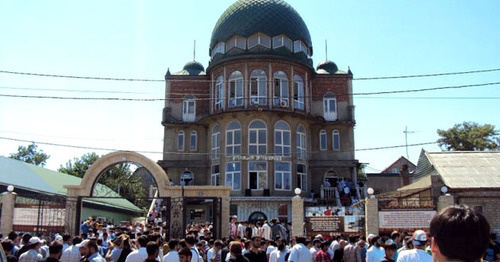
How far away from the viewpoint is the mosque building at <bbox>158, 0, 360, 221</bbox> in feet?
109

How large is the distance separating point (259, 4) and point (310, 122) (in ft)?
31.4

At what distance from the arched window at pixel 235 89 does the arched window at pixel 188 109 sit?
4.77 m

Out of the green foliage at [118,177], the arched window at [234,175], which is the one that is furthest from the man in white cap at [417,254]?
the green foliage at [118,177]

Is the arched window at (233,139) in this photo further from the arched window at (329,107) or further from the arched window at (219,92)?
the arched window at (329,107)

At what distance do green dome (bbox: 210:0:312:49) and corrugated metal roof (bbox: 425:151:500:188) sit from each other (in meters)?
13.9

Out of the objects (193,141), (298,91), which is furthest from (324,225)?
(193,141)

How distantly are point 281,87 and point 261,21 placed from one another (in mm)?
5229

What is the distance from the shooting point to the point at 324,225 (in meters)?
20.4

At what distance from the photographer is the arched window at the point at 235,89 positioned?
3431 cm

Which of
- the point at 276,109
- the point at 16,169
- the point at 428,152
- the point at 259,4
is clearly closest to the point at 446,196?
the point at 428,152

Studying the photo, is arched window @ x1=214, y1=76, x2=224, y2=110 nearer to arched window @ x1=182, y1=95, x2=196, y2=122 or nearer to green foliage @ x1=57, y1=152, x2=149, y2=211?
arched window @ x1=182, y1=95, x2=196, y2=122

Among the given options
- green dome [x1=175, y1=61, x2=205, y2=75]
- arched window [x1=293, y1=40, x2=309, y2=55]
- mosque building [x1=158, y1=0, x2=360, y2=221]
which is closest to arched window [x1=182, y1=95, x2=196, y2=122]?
mosque building [x1=158, y1=0, x2=360, y2=221]

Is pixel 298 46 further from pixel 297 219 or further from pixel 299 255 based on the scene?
pixel 299 255

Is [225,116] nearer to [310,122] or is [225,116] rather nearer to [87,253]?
[310,122]
